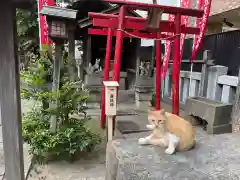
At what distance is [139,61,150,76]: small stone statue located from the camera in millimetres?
7309

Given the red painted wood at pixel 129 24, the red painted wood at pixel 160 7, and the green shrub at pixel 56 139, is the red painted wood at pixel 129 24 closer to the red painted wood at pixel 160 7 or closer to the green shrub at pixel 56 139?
the red painted wood at pixel 160 7

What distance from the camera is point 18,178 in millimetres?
2629

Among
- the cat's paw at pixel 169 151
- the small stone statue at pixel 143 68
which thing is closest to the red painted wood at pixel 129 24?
the small stone statue at pixel 143 68

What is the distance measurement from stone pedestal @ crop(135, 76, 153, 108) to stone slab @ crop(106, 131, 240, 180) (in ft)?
14.4

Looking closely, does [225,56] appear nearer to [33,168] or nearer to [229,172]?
[229,172]

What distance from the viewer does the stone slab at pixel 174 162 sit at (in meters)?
1.86

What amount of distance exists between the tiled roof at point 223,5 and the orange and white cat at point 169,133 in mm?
6124

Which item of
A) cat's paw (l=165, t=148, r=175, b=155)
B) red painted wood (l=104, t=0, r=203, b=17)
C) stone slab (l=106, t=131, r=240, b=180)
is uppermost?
red painted wood (l=104, t=0, r=203, b=17)

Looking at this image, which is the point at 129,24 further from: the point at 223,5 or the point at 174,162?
the point at 223,5

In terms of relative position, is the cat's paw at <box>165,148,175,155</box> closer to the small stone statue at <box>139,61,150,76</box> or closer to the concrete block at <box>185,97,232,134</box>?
the concrete block at <box>185,97,232,134</box>

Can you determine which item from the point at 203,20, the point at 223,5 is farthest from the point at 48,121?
the point at 223,5

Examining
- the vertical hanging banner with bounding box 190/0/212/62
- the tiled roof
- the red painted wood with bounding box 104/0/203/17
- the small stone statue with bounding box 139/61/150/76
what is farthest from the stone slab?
the tiled roof

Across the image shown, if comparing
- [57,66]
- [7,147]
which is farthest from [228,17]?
[7,147]

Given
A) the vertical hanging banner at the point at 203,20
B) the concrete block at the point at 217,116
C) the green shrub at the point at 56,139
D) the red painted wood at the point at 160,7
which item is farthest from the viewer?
the vertical hanging banner at the point at 203,20
